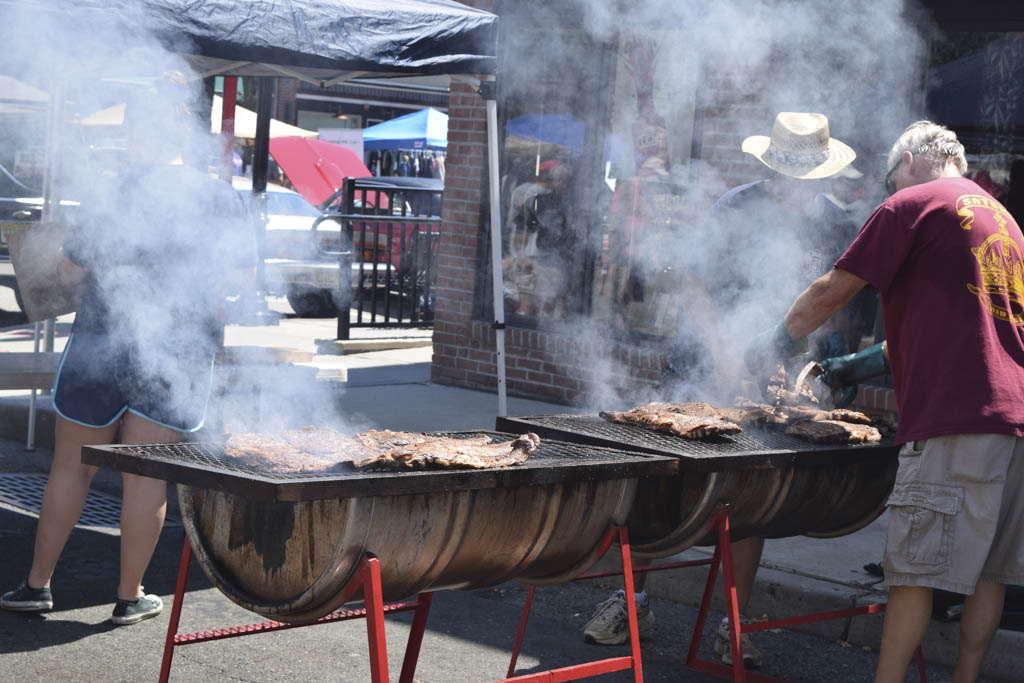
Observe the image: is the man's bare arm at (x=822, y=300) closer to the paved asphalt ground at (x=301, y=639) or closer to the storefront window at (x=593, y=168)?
the paved asphalt ground at (x=301, y=639)

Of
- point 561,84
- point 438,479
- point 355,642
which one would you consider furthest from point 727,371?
point 561,84

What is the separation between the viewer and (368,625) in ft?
9.00

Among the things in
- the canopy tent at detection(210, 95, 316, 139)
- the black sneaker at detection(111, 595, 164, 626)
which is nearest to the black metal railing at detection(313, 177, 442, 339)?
the canopy tent at detection(210, 95, 316, 139)

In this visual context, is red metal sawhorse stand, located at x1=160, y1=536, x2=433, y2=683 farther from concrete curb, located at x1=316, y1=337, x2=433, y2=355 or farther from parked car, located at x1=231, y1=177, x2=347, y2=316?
parked car, located at x1=231, y1=177, x2=347, y2=316

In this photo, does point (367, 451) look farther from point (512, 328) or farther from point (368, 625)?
point (512, 328)

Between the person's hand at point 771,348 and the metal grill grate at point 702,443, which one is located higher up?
the person's hand at point 771,348

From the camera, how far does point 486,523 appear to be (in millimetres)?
3080

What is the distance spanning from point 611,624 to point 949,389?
171cm

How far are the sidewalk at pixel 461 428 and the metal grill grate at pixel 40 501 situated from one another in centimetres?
18

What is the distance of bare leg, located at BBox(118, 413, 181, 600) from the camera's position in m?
4.36

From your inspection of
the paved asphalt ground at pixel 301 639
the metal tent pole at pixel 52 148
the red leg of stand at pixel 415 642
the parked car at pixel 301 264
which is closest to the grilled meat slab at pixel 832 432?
the paved asphalt ground at pixel 301 639

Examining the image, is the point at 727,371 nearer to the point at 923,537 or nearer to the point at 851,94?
the point at 923,537

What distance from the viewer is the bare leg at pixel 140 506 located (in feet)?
14.3

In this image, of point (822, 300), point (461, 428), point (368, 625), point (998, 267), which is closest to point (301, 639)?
point (368, 625)
